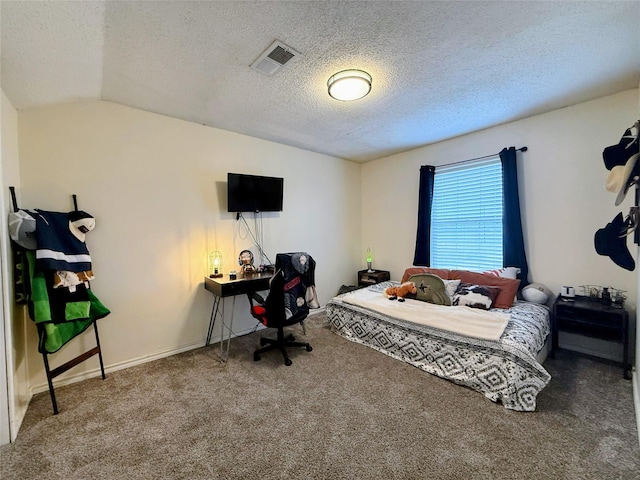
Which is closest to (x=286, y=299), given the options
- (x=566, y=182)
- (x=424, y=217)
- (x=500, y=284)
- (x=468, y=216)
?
(x=500, y=284)

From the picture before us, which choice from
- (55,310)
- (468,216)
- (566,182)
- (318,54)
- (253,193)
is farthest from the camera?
(468,216)

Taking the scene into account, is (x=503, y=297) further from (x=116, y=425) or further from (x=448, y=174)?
(x=116, y=425)

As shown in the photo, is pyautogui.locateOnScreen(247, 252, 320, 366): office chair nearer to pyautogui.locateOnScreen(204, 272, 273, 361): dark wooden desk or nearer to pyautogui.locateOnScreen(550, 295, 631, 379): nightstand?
pyautogui.locateOnScreen(204, 272, 273, 361): dark wooden desk

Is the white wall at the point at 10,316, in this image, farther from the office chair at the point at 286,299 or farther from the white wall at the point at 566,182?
the white wall at the point at 566,182

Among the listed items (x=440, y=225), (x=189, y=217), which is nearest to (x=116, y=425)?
(x=189, y=217)

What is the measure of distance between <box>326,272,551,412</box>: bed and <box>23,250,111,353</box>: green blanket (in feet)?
7.79

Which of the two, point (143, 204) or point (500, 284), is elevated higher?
point (143, 204)

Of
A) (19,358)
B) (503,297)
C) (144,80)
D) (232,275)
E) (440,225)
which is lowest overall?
(19,358)

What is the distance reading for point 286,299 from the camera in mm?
2635

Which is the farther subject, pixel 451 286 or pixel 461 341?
pixel 451 286

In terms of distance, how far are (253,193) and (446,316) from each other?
100.0 inches

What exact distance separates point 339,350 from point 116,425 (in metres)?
1.92

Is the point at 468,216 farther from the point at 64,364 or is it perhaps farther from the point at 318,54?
the point at 64,364

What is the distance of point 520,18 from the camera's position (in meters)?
1.61
